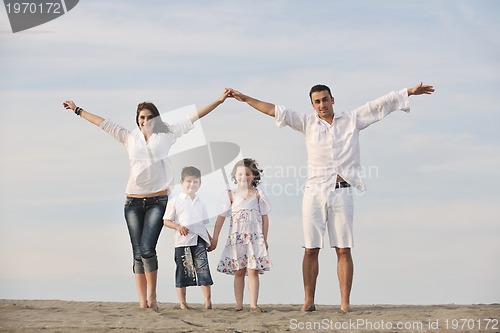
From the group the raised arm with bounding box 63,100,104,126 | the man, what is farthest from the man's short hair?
the raised arm with bounding box 63,100,104,126

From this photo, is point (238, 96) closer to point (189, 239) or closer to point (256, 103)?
point (256, 103)

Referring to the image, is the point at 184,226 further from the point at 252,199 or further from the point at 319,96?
the point at 319,96

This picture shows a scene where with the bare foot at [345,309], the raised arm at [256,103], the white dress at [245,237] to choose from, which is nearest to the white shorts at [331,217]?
the white dress at [245,237]

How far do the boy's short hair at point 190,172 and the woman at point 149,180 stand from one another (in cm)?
20

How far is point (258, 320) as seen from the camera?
358 inches

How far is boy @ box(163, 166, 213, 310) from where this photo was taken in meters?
9.89

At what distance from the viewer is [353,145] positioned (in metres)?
9.40

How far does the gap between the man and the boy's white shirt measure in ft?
4.35

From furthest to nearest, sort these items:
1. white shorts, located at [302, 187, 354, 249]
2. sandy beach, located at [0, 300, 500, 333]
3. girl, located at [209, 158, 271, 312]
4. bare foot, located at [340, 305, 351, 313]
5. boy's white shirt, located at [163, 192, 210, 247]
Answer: boy's white shirt, located at [163, 192, 210, 247]
girl, located at [209, 158, 271, 312]
bare foot, located at [340, 305, 351, 313]
white shorts, located at [302, 187, 354, 249]
sandy beach, located at [0, 300, 500, 333]

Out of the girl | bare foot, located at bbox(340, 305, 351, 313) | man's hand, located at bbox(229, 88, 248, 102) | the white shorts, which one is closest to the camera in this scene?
the white shorts

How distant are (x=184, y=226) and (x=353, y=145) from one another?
2243mm

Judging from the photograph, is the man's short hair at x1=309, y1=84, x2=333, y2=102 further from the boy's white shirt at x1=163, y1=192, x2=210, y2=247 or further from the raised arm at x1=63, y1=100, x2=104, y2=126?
the raised arm at x1=63, y1=100, x2=104, y2=126

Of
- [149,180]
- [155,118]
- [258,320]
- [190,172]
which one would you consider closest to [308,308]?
[258,320]

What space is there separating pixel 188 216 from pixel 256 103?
1.60 m
